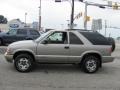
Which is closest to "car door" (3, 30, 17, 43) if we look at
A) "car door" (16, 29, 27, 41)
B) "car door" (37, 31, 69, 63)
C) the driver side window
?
"car door" (16, 29, 27, 41)

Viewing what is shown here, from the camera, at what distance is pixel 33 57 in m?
11.4

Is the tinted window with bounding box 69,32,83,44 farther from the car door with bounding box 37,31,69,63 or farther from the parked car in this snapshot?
the parked car

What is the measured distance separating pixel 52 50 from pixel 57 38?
590 millimetres

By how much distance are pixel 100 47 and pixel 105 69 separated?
1483 millimetres

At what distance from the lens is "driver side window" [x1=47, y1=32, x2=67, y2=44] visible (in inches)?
453

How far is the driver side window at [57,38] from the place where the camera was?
11.5 m

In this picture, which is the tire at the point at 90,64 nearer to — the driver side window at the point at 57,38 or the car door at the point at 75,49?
the car door at the point at 75,49

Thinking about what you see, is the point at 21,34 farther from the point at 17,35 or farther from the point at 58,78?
the point at 58,78

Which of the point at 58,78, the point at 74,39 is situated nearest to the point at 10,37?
the point at 74,39

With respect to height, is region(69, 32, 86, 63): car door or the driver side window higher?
the driver side window

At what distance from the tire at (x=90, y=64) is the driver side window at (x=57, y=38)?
1129 mm

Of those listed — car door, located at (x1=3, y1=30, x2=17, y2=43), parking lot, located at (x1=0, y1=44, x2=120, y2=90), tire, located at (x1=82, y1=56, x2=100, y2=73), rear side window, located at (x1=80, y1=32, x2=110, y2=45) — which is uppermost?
rear side window, located at (x1=80, y1=32, x2=110, y2=45)

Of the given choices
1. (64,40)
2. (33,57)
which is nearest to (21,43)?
(33,57)

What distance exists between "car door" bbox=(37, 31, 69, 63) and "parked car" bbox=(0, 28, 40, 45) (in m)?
12.7
